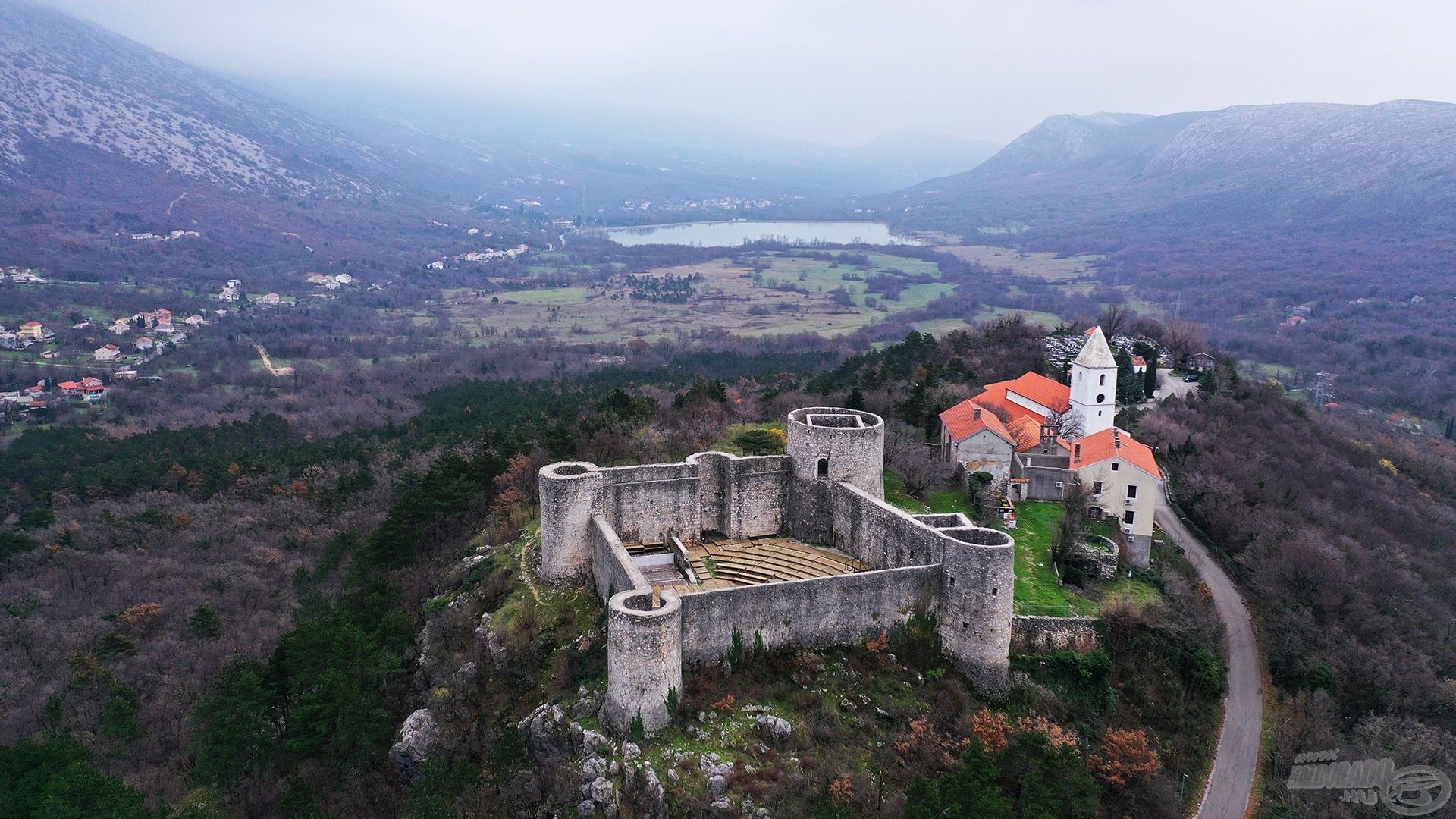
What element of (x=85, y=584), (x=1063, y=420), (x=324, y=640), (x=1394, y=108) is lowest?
(x=85, y=584)

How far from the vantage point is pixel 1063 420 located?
41938 millimetres

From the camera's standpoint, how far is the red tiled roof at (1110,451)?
34.6 meters

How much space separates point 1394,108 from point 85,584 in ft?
724

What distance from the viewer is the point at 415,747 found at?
79.5 ft

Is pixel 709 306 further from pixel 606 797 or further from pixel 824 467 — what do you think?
pixel 606 797

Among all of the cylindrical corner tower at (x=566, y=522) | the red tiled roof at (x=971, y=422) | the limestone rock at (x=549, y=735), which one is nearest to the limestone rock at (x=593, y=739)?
the limestone rock at (x=549, y=735)

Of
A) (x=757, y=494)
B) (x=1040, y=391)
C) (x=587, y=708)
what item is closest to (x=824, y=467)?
(x=757, y=494)

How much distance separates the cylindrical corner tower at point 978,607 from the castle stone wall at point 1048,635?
1699 mm

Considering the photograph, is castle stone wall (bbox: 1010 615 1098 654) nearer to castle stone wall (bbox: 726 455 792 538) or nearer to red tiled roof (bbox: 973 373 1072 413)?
castle stone wall (bbox: 726 455 792 538)

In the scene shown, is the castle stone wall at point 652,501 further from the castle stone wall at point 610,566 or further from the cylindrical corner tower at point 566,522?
the castle stone wall at point 610,566

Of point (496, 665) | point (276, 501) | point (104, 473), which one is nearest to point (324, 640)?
point (496, 665)

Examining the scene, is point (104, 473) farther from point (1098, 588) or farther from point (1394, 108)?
point (1394, 108)

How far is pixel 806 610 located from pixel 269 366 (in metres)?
88.6
